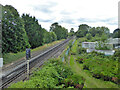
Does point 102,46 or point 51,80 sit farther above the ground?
point 102,46

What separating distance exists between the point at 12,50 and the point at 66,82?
1399cm

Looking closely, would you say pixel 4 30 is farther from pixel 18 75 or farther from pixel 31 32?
pixel 31 32

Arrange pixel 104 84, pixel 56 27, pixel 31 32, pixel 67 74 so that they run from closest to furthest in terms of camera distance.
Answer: pixel 104 84
pixel 67 74
pixel 31 32
pixel 56 27

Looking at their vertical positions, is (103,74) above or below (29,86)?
below

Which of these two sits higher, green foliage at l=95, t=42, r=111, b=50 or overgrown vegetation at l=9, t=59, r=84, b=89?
green foliage at l=95, t=42, r=111, b=50

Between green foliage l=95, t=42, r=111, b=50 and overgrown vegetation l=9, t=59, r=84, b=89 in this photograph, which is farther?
green foliage l=95, t=42, r=111, b=50

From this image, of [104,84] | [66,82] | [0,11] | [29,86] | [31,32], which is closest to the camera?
[29,86]

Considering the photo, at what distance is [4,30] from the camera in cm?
1712

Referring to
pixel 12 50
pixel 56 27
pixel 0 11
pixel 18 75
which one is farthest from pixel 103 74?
pixel 56 27

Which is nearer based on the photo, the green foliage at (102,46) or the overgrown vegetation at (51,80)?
the overgrown vegetation at (51,80)

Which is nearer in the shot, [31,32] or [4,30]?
[4,30]

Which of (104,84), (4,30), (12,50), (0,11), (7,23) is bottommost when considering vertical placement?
(104,84)

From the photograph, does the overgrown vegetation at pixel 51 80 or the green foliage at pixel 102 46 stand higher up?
the green foliage at pixel 102 46

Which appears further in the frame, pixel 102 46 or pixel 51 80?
pixel 102 46
